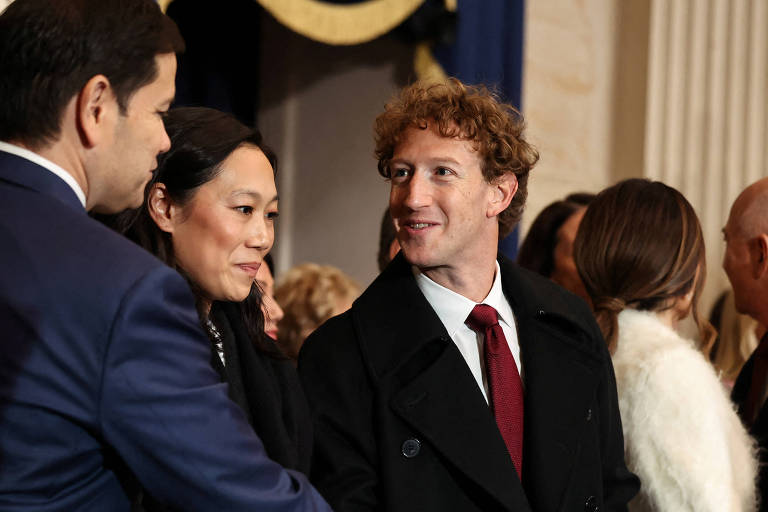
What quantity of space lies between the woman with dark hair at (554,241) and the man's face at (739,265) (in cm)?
81

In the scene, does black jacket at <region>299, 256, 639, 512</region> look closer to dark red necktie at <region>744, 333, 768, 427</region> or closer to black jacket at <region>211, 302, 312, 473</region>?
black jacket at <region>211, 302, 312, 473</region>

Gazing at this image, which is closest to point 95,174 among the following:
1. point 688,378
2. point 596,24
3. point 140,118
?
point 140,118

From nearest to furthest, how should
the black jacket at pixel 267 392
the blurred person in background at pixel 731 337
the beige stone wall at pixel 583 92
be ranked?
1. the black jacket at pixel 267 392
2. the blurred person in background at pixel 731 337
3. the beige stone wall at pixel 583 92

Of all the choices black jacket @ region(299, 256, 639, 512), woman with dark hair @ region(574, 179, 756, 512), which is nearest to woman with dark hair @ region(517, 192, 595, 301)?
woman with dark hair @ region(574, 179, 756, 512)

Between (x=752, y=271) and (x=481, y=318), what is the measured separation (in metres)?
1.24

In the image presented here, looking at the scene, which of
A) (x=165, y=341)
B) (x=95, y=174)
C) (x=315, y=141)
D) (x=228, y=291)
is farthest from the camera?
(x=315, y=141)

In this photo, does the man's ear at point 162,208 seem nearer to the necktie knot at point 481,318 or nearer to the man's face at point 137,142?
the man's face at point 137,142

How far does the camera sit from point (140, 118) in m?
1.63

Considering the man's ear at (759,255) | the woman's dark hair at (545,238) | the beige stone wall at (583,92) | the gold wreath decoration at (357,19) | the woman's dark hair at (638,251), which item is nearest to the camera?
the woman's dark hair at (638,251)

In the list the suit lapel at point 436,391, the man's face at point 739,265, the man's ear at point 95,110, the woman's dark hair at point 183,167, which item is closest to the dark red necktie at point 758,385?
the man's face at point 739,265

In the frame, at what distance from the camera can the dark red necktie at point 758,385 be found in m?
3.19

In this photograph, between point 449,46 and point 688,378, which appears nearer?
point 688,378

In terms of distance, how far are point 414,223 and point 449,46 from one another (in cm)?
284

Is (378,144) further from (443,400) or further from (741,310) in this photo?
(741,310)
